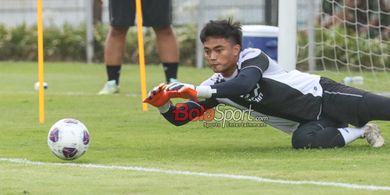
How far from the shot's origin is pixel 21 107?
1077 centimetres

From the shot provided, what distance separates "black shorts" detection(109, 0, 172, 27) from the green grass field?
3.41 ft

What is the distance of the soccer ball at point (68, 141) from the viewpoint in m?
6.69

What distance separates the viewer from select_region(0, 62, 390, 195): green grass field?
564 centimetres

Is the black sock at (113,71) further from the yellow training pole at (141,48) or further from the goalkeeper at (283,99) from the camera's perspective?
the goalkeeper at (283,99)

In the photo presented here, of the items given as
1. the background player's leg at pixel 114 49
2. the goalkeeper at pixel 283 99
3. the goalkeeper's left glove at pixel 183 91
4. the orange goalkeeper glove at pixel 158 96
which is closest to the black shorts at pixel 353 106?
the goalkeeper at pixel 283 99

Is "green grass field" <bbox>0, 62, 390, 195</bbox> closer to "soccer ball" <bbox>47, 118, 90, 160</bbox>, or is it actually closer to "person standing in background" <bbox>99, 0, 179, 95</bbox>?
"soccer ball" <bbox>47, 118, 90, 160</bbox>

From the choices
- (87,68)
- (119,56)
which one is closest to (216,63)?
(119,56)

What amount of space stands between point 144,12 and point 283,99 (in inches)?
185

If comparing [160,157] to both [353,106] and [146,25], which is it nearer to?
[353,106]

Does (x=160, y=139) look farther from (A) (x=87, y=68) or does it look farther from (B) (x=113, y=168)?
(A) (x=87, y=68)

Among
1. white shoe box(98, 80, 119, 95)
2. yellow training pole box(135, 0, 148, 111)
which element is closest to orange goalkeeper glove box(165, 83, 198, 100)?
yellow training pole box(135, 0, 148, 111)

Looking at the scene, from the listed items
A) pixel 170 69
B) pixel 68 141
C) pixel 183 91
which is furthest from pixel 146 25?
pixel 68 141

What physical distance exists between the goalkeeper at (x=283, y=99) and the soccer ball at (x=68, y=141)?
603 mm

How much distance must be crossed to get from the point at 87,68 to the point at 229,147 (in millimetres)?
11286
